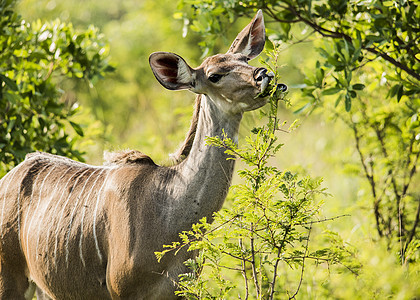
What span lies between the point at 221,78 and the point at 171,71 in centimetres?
41

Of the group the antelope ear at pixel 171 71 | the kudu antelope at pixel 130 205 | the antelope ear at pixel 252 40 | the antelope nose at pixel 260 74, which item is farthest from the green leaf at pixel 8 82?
the antelope nose at pixel 260 74

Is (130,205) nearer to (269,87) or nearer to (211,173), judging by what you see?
(211,173)

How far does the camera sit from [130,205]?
3.94 meters

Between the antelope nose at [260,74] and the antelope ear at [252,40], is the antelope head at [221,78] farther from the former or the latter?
the antelope ear at [252,40]

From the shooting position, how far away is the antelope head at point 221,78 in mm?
3766

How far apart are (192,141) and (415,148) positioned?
2879 millimetres

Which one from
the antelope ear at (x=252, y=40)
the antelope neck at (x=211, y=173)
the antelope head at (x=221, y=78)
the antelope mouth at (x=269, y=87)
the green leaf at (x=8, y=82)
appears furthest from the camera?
the green leaf at (x=8, y=82)

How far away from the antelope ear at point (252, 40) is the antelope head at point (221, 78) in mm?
465

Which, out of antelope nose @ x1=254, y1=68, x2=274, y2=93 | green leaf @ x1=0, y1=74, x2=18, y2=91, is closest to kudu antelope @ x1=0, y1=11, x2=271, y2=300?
antelope nose @ x1=254, y1=68, x2=274, y2=93

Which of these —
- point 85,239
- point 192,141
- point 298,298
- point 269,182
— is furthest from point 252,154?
point 298,298

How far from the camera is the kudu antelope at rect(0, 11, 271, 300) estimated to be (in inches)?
150

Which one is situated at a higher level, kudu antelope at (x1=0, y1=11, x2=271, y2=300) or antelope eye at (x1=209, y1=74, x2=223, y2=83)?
antelope eye at (x1=209, y1=74, x2=223, y2=83)

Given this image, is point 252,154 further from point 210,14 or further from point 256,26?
point 210,14

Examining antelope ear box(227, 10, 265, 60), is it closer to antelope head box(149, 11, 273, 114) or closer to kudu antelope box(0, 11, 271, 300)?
kudu antelope box(0, 11, 271, 300)
